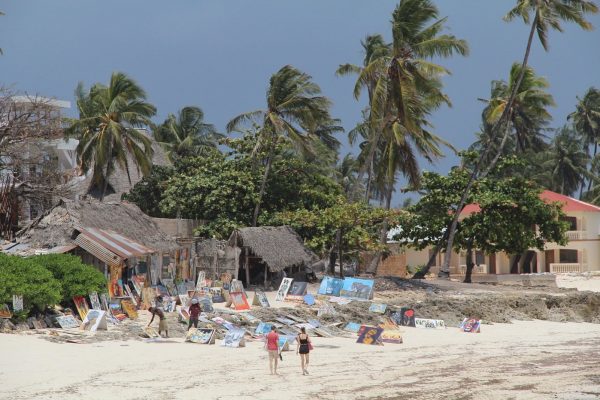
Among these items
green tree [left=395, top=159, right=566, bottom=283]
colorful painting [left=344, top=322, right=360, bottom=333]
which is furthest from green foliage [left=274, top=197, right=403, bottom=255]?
colorful painting [left=344, top=322, right=360, bottom=333]

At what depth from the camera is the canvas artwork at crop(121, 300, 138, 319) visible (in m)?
22.8

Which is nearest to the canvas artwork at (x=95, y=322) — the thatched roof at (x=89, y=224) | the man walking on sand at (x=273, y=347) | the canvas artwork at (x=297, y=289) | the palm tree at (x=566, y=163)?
the thatched roof at (x=89, y=224)

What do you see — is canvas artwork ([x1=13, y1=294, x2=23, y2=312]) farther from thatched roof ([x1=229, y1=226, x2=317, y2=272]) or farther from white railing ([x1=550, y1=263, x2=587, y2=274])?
white railing ([x1=550, y1=263, x2=587, y2=274])

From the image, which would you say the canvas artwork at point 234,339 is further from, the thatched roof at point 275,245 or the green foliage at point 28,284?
the thatched roof at point 275,245

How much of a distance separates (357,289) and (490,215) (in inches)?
384

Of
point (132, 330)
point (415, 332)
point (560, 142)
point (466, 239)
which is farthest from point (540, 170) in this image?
point (132, 330)

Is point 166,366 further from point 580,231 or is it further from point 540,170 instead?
point 540,170

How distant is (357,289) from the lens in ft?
97.2

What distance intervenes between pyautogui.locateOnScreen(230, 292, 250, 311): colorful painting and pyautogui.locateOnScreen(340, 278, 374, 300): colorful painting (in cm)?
521

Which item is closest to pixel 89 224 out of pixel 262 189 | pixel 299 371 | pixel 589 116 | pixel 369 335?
pixel 262 189

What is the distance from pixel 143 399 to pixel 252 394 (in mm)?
1876

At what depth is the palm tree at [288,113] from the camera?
35406 millimetres

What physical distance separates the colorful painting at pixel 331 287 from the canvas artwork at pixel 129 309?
8.66 metres

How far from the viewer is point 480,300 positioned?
3039cm
